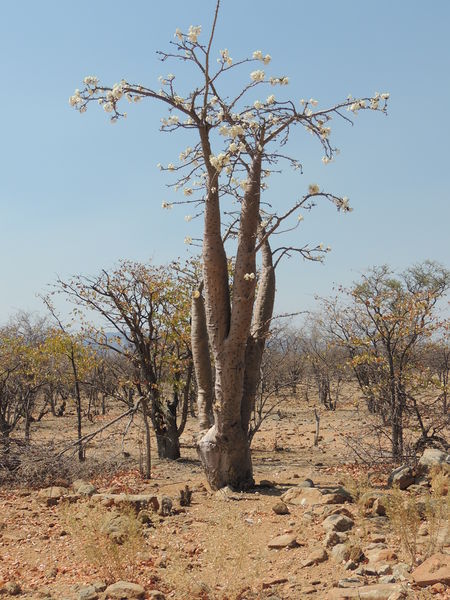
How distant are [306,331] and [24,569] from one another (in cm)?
3163

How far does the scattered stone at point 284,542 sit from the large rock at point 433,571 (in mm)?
1308

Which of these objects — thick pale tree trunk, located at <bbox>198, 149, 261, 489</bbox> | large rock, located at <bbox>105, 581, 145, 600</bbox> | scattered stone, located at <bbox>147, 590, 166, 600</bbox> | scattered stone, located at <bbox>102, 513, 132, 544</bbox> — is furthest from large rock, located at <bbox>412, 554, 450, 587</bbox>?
thick pale tree trunk, located at <bbox>198, 149, 261, 489</bbox>

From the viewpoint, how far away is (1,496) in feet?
25.8

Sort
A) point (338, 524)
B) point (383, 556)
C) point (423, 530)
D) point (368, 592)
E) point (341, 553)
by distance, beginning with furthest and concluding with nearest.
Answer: point (338, 524) < point (423, 530) < point (341, 553) < point (383, 556) < point (368, 592)

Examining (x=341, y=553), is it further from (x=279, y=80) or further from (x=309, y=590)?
(x=279, y=80)

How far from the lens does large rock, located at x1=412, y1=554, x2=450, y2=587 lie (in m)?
3.60

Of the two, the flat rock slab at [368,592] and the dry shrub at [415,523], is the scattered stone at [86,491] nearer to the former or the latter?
the dry shrub at [415,523]

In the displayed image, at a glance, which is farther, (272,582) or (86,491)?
(86,491)

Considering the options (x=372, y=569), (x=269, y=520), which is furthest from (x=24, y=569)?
(x=372, y=569)

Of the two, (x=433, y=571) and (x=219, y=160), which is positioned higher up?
(x=219, y=160)

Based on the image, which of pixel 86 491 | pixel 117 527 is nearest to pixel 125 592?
pixel 117 527

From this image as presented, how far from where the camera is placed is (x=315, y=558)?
4.41 metres

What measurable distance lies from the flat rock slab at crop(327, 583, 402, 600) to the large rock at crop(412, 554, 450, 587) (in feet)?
0.55

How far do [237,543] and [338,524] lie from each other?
1.28 m
